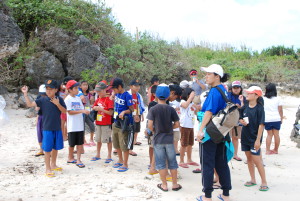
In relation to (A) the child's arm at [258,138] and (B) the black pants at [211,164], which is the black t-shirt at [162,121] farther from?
(A) the child's arm at [258,138]

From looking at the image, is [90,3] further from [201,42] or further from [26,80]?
[201,42]

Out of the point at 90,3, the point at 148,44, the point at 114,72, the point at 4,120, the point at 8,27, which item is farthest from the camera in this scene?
the point at 148,44

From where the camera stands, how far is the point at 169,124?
411 centimetres

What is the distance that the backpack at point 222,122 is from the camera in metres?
3.50

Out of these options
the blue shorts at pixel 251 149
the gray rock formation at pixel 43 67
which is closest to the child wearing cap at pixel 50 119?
the blue shorts at pixel 251 149

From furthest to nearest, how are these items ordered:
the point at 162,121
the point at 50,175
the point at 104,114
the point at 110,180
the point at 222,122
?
the point at 104,114
the point at 50,175
the point at 110,180
the point at 162,121
the point at 222,122

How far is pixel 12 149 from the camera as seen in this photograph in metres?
6.50

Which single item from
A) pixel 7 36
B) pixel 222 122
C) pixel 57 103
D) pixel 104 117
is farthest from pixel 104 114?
pixel 222 122

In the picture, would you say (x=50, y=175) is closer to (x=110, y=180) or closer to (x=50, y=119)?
(x=50, y=119)

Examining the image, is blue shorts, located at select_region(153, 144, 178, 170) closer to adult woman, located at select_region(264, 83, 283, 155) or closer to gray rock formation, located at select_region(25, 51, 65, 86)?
adult woman, located at select_region(264, 83, 283, 155)

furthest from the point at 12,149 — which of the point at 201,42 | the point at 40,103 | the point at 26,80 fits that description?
the point at 201,42

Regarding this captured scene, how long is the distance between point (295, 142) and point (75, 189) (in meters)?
6.45

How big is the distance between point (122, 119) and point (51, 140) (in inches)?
52.3

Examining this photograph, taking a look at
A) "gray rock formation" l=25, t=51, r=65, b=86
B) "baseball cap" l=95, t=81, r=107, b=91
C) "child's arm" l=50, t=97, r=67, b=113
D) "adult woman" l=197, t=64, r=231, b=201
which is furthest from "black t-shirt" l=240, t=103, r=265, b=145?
"gray rock formation" l=25, t=51, r=65, b=86
